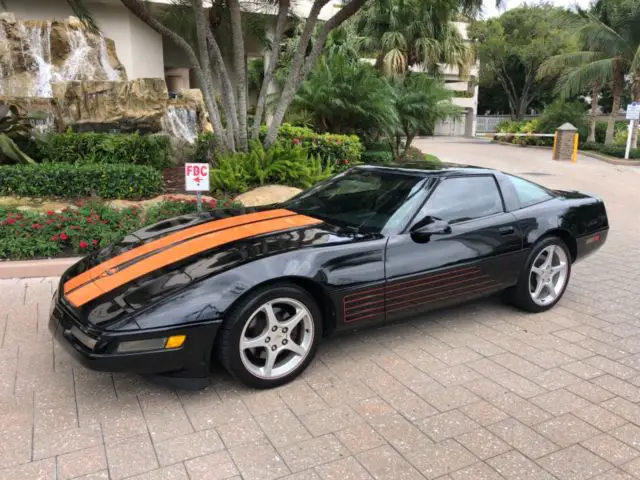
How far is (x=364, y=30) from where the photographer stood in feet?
70.1

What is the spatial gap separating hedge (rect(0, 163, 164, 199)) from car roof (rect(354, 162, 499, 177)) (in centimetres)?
416

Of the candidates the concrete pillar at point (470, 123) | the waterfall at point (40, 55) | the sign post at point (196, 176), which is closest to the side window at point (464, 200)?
the sign post at point (196, 176)

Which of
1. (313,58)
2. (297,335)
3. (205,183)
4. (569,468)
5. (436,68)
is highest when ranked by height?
(436,68)

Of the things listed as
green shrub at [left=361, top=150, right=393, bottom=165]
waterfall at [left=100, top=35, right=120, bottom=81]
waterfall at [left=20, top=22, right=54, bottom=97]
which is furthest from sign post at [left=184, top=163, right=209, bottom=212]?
waterfall at [left=100, top=35, right=120, bottom=81]

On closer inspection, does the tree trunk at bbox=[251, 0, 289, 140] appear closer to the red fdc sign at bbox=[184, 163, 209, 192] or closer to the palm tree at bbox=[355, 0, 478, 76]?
the red fdc sign at bbox=[184, 163, 209, 192]

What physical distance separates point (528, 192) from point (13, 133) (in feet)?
26.9

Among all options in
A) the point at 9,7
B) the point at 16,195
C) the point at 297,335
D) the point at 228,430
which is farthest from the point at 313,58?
the point at 9,7

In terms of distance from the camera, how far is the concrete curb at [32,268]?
209 inches

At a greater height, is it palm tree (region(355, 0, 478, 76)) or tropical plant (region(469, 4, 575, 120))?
tropical plant (region(469, 4, 575, 120))

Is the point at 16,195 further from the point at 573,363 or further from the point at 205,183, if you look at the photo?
the point at 573,363

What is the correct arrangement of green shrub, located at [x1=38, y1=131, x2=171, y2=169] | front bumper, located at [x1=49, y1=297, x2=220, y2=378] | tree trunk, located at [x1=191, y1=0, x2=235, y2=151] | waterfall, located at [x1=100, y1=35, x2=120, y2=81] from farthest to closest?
waterfall, located at [x1=100, y1=35, x2=120, y2=81], green shrub, located at [x1=38, y1=131, x2=171, y2=169], tree trunk, located at [x1=191, y1=0, x2=235, y2=151], front bumper, located at [x1=49, y1=297, x2=220, y2=378]

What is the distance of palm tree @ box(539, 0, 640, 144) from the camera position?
21172 millimetres

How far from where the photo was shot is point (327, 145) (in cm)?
1050

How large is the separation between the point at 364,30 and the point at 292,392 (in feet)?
67.1
